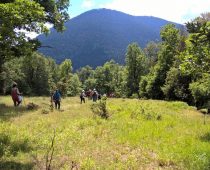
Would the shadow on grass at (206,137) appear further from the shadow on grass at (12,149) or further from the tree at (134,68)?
the tree at (134,68)

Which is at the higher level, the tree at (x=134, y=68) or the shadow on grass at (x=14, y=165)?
the tree at (x=134, y=68)

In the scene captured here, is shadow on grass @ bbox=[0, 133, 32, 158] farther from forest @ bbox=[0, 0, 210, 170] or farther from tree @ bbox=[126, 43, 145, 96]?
tree @ bbox=[126, 43, 145, 96]

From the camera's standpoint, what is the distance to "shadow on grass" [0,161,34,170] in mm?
11131

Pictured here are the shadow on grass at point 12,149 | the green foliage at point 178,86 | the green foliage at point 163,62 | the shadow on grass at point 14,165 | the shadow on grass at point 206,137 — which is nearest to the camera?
the shadow on grass at point 14,165

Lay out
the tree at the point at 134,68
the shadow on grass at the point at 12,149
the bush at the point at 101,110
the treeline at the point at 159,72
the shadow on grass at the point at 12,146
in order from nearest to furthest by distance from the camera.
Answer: the shadow on grass at the point at 12,149
the shadow on grass at the point at 12,146
the treeline at the point at 159,72
the bush at the point at 101,110
the tree at the point at 134,68

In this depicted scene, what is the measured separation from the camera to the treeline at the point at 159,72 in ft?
60.9

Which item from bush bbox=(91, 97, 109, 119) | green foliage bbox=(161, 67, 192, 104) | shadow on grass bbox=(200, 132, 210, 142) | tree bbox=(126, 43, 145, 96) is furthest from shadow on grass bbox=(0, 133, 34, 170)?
tree bbox=(126, 43, 145, 96)

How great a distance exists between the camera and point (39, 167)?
11.2m

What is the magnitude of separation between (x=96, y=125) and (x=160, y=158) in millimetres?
7407

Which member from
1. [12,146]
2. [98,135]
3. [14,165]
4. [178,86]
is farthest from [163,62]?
[14,165]

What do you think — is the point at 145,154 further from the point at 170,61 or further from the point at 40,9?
the point at 170,61

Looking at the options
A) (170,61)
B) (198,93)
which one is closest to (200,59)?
(198,93)

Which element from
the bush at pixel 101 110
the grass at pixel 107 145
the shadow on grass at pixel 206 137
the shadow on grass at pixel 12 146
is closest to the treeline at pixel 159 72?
the shadow on grass at pixel 206 137

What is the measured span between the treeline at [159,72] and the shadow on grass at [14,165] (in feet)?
27.4
